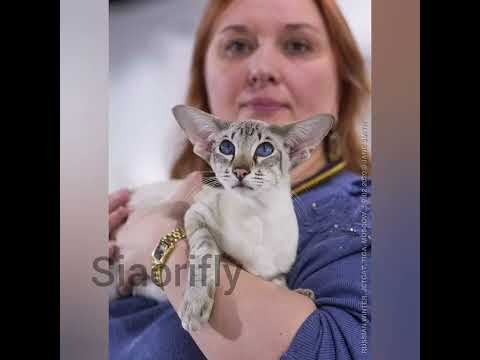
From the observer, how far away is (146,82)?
168 centimetres

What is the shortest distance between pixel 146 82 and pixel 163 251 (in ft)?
1.46

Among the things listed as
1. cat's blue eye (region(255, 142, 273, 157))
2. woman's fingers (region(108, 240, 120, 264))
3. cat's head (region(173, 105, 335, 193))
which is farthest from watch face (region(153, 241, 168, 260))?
cat's blue eye (region(255, 142, 273, 157))

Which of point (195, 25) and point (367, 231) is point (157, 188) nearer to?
point (195, 25)

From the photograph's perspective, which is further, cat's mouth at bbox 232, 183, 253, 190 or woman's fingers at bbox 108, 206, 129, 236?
woman's fingers at bbox 108, 206, 129, 236

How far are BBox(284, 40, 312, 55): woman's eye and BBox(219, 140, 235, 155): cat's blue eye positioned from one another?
11.0 inches

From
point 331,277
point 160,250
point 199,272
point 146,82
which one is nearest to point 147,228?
point 160,250

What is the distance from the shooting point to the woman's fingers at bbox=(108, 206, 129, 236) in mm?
1698

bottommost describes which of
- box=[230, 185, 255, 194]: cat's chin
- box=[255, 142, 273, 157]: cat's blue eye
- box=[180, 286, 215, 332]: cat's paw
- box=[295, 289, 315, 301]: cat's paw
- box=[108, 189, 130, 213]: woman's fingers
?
box=[180, 286, 215, 332]: cat's paw

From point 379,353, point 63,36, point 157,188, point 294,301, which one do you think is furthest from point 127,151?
point 379,353

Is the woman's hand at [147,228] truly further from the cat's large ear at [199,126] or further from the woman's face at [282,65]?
the woman's face at [282,65]

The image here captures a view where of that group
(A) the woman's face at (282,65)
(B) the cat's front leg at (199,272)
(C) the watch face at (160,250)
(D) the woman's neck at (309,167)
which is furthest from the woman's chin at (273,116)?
(C) the watch face at (160,250)

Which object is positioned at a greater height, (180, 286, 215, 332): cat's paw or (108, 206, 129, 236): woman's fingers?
(108, 206, 129, 236): woman's fingers

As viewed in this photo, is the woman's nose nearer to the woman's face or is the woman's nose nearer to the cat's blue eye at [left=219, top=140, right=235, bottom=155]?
the woman's face

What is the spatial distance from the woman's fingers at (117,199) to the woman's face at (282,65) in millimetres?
362
